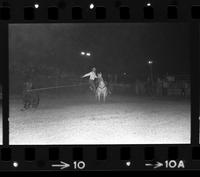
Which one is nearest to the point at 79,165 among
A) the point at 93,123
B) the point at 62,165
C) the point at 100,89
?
the point at 62,165

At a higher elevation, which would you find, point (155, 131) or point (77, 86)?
point (77, 86)

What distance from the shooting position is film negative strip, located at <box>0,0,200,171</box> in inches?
327

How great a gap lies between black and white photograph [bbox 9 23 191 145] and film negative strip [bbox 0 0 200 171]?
2cm

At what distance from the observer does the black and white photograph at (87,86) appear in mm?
8344

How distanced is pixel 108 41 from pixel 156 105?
4.30 feet

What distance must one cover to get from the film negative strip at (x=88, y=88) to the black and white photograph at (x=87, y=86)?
2 cm

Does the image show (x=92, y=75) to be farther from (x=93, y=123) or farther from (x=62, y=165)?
(x=62, y=165)

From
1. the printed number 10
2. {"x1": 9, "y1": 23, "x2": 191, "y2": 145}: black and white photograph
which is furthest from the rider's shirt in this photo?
the printed number 10

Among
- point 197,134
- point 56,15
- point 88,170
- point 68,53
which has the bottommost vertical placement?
point 88,170

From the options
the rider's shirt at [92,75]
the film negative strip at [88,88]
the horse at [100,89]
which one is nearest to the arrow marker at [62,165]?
the film negative strip at [88,88]

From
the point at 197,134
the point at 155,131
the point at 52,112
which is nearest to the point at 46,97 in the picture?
the point at 52,112

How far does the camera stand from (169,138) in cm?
843

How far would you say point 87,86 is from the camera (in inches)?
336

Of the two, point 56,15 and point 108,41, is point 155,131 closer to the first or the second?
point 108,41
